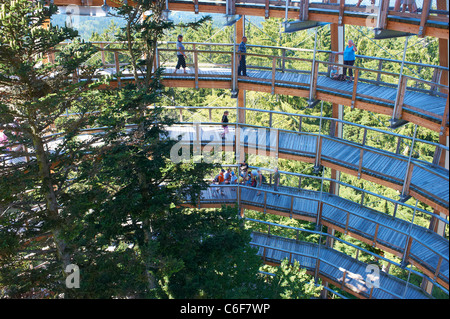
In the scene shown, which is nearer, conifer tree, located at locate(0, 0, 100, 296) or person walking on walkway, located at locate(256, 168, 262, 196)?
conifer tree, located at locate(0, 0, 100, 296)

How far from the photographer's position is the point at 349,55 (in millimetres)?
13445

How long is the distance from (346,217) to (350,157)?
104 inches

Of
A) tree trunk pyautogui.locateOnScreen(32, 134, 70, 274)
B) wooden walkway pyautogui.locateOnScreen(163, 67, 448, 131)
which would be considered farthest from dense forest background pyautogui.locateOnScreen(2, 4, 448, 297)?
tree trunk pyautogui.locateOnScreen(32, 134, 70, 274)

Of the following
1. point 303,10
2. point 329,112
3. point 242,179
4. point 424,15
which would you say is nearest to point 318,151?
point 242,179

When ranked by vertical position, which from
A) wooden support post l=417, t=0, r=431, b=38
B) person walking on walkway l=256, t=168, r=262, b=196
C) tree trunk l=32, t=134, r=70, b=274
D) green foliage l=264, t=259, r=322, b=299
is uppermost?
wooden support post l=417, t=0, r=431, b=38

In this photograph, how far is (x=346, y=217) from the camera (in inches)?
628

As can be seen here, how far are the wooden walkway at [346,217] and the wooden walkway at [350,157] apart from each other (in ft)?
5.70

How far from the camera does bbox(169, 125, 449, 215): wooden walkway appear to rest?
11.3 metres

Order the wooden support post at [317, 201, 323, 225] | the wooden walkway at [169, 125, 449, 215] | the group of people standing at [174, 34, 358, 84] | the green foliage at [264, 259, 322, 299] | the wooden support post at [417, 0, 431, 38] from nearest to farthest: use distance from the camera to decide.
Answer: the wooden support post at [417, 0, 431, 38] < the wooden walkway at [169, 125, 449, 215] < the green foliage at [264, 259, 322, 299] < the group of people standing at [174, 34, 358, 84] < the wooden support post at [317, 201, 323, 225]

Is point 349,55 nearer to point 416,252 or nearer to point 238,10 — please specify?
point 238,10

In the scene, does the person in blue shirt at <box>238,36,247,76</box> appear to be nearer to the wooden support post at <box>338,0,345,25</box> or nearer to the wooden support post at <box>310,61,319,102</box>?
the wooden support post at <box>310,61,319,102</box>

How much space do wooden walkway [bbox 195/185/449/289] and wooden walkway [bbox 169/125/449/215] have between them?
1739mm

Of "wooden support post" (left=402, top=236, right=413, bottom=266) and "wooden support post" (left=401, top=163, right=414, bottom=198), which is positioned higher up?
"wooden support post" (left=401, top=163, right=414, bottom=198)
